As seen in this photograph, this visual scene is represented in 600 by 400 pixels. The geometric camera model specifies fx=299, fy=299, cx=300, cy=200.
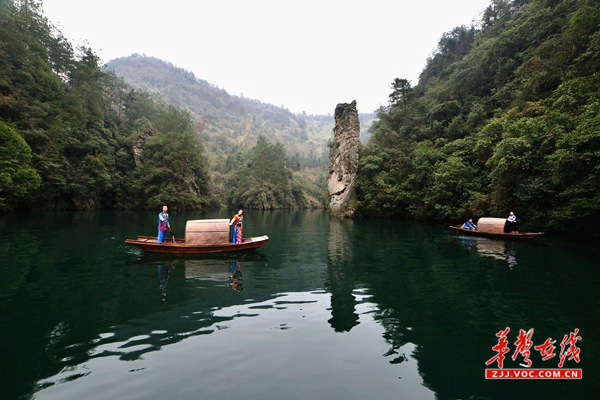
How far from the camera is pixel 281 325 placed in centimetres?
637

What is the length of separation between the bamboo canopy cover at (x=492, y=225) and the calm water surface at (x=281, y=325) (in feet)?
17.7

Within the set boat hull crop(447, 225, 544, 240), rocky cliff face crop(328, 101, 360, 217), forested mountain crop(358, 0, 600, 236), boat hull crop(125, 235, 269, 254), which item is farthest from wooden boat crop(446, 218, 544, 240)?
rocky cliff face crop(328, 101, 360, 217)

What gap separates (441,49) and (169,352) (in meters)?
77.5

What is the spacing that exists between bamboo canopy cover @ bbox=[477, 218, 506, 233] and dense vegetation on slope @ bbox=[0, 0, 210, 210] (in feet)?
122

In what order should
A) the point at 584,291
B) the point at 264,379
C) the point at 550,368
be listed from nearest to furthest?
the point at 264,379, the point at 550,368, the point at 584,291

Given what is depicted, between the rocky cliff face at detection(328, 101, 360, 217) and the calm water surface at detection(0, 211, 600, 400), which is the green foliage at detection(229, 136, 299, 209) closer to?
the rocky cliff face at detection(328, 101, 360, 217)

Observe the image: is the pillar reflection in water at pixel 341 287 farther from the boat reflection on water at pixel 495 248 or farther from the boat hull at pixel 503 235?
the boat hull at pixel 503 235

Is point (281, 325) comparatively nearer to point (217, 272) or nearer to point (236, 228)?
point (217, 272)

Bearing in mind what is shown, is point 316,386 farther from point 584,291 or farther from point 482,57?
point 482,57

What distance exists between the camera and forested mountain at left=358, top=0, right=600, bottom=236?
1689cm

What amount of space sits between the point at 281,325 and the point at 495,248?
551 inches

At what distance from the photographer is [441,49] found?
6544 cm

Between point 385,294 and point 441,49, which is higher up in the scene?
point 441,49

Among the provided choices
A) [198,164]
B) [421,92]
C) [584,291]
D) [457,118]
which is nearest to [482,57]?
[457,118]
